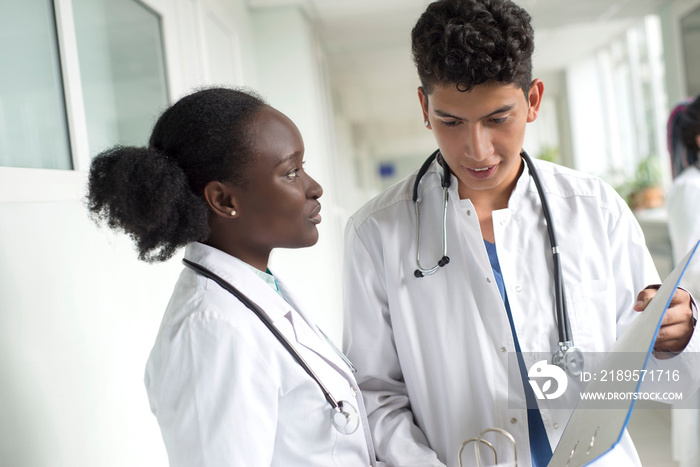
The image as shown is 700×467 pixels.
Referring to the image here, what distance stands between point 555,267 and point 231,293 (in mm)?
644

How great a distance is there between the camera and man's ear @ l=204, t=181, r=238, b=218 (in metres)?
1.00

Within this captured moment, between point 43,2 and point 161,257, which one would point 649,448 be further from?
point 43,2

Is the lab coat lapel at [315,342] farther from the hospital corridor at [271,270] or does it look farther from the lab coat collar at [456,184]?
the lab coat collar at [456,184]

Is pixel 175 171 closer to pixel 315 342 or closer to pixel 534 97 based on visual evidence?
pixel 315 342

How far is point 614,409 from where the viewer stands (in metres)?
0.75

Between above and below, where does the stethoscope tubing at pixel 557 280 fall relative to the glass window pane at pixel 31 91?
below

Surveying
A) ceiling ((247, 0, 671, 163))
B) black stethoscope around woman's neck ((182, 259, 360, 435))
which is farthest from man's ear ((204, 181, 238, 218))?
ceiling ((247, 0, 671, 163))

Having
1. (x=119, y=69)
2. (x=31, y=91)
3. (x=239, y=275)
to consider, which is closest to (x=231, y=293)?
(x=239, y=275)

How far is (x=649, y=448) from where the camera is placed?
2924 millimetres

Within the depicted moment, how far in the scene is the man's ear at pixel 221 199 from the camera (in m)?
1.00

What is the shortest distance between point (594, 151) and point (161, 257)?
832 centimetres

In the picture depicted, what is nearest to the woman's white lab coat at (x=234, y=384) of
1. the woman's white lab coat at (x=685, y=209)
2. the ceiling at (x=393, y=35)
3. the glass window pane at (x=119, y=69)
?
the glass window pane at (x=119, y=69)

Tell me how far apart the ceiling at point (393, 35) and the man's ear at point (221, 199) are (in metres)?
3.64

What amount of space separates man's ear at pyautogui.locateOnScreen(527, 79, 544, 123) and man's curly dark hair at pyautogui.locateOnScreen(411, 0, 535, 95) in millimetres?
70
